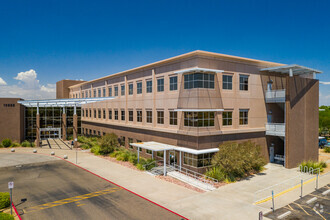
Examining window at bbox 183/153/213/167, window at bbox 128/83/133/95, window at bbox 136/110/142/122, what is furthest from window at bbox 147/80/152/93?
window at bbox 183/153/213/167

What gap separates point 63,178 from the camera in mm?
23484

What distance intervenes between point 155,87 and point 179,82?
16.0 feet

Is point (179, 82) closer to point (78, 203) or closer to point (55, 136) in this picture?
point (78, 203)

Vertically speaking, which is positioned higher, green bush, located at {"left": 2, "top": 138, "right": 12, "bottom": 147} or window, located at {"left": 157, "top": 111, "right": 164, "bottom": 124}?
window, located at {"left": 157, "top": 111, "right": 164, "bottom": 124}

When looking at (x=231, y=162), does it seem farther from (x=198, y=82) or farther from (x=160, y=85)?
(x=160, y=85)

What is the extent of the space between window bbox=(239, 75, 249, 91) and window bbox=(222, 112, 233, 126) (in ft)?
11.3

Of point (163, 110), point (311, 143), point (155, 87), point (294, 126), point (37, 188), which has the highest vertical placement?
point (155, 87)

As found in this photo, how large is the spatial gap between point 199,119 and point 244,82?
7.90m

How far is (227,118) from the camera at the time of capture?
26500 millimetres

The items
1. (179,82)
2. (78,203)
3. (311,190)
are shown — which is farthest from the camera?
(179,82)

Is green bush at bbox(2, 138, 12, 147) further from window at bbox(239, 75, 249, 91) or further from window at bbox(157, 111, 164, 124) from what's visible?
window at bbox(239, 75, 249, 91)

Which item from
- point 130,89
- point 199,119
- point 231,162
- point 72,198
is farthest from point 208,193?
point 130,89

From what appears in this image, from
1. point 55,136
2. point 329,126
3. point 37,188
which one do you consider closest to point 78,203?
point 37,188

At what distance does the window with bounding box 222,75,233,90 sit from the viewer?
85.3 ft
